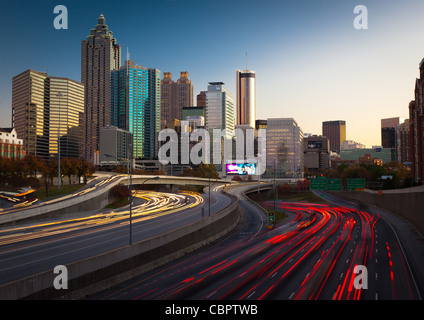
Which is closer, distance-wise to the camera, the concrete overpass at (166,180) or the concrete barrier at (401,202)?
the concrete barrier at (401,202)

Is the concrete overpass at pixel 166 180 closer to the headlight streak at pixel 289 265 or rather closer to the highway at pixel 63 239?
the highway at pixel 63 239

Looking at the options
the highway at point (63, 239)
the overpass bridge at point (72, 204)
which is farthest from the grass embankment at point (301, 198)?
the highway at point (63, 239)

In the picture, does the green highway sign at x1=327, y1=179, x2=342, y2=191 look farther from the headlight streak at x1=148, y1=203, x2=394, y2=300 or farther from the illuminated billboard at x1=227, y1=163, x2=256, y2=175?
the illuminated billboard at x1=227, y1=163, x2=256, y2=175

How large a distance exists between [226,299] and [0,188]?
72.8 metres

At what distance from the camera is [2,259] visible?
30.8m

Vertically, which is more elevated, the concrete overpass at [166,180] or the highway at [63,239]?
the concrete overpass at [166,180]

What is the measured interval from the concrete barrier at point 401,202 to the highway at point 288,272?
20.2 ft

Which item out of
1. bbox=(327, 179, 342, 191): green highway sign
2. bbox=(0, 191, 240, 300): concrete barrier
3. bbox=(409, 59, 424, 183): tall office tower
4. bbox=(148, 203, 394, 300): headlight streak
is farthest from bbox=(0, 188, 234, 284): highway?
bbox=(409, 59, 424, 183): tall office tower

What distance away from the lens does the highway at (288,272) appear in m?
28.4

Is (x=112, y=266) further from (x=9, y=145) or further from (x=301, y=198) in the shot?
(x=9, y=145)

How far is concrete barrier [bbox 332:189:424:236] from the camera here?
2332 inches

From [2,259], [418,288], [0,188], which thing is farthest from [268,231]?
[0,188]

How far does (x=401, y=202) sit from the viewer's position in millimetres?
77812

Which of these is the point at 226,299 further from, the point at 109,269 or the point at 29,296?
the point at 29,296
